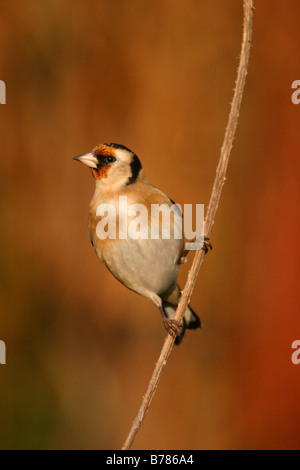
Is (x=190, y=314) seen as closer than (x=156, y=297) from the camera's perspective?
No

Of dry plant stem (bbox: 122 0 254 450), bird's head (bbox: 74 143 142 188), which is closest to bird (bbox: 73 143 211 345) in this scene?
bird's head (bbox: 74 143 142 188)

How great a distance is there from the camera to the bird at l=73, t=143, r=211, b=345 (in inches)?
43.1

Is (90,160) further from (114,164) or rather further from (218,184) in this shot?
(218,184)

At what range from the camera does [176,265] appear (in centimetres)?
125

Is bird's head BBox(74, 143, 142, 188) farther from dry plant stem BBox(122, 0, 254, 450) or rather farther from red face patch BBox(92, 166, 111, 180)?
dry plant stem BBox(122, 0, 254, 450)

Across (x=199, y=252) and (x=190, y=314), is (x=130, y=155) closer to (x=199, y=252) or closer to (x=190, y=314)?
(x=199, y=252)

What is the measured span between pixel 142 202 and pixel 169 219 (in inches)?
4.0

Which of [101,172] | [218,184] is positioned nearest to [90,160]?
[101,172]

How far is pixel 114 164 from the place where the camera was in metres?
1.09

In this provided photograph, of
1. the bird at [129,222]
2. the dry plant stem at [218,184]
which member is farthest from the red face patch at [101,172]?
the dry plant stem at [218,184]

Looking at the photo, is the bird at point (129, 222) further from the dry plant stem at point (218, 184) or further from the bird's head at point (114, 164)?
the dry plant stem at point (218, 184)
